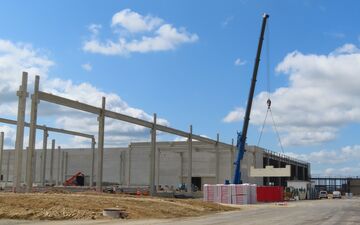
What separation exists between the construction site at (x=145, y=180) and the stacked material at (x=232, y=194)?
0.10 metres

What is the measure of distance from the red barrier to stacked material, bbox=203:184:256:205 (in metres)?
9.21

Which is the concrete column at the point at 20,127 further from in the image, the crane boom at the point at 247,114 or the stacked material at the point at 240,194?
the crane boom at the point at 247,114

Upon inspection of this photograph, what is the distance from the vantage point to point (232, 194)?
175 ft

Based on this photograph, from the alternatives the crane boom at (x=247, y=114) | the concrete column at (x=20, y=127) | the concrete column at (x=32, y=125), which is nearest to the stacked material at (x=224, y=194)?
the crane boom at (x=247, y=114)

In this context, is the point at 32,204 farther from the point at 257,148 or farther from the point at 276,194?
the point at 257,148

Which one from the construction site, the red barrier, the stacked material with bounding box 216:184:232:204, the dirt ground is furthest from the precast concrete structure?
the dirt ground

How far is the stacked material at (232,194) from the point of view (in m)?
52.8

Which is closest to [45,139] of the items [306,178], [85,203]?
[85,203]

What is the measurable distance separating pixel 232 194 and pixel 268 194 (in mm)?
13656

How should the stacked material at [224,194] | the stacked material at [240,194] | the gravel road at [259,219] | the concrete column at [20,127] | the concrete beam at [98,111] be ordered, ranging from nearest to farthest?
1. the gravel road at [259,219]
2. the concrete column at [20,127]
3. the concrete beam at [98,111]
4. the stacked material at [240,194]
5. the stacked material at [224,194]

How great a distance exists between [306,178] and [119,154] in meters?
56.2

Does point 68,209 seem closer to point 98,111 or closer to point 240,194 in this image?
point 98,111

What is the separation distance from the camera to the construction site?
93.7 feet

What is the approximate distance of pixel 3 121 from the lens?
55.3 meters
